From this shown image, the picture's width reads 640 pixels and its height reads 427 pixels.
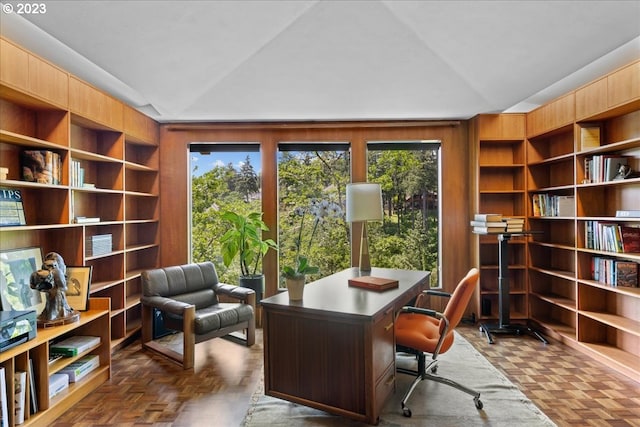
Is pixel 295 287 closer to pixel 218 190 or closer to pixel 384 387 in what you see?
pixel 384 387

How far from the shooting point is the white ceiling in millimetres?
2535

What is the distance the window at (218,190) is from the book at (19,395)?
2.52m

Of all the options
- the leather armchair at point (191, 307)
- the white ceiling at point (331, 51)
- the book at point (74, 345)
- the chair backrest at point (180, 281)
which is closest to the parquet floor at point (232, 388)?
the leather armchair at point (191, 307)

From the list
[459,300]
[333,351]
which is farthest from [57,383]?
[459,300]

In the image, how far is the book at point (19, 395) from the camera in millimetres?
2096

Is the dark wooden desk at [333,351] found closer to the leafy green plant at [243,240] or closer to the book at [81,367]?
the book at [81,367]

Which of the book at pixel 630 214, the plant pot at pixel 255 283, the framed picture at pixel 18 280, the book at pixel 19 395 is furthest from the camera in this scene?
the plant pot at pixel 255 283

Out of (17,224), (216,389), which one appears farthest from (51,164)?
(216,389)

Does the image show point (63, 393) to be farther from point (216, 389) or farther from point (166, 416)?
point (216, 389)

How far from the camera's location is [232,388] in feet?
9.04

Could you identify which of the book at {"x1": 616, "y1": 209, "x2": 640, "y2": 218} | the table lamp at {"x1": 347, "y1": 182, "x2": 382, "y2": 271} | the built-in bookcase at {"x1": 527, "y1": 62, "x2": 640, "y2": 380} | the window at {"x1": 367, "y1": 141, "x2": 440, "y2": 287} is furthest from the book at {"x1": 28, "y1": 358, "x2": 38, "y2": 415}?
the book at {"x1": 616, "y1": 209, "x2": 640, "y2": 218}

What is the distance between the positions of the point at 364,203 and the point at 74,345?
2611mm

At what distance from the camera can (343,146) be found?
15.0 ft

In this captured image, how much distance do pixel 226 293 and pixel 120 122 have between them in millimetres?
2027
